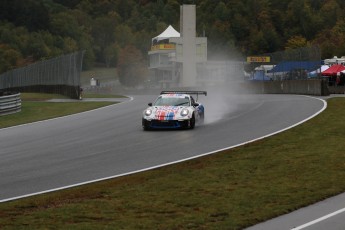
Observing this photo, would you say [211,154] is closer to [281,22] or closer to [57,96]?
[57,96]

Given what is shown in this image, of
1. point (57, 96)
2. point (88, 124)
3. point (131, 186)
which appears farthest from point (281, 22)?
point (131, 186)

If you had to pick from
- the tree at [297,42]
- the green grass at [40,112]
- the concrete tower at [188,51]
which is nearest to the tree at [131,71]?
the tree at [297,42]

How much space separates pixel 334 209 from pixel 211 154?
6718mm

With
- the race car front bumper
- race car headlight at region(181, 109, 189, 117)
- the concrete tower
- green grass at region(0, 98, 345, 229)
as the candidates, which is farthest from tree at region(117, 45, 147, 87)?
green grass at region(0, 98, 345, 229)

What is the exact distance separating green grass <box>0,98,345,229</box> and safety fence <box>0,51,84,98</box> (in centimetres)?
3212

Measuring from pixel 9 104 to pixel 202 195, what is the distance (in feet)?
76.6

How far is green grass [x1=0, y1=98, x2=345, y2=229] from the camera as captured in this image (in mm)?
10554

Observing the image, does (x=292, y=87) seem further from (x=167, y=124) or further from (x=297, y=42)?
(x=297, y=42)

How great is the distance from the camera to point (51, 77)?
55750mm

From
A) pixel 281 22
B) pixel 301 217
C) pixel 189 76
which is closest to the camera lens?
pixel 301 217

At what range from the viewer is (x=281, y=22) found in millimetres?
197375

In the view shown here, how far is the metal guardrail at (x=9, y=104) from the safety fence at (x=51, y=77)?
41.4 feet

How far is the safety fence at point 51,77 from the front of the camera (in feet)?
162

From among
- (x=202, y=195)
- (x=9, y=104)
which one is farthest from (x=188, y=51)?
(x=202, y=195)
